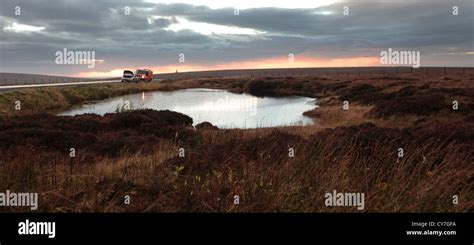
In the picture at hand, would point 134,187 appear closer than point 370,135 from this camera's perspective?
Yes

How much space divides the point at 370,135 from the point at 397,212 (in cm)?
666

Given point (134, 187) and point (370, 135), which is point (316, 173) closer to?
point (134, 187)

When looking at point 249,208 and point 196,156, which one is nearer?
point 249,208

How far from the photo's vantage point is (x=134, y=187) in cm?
635

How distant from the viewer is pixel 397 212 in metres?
5.09
